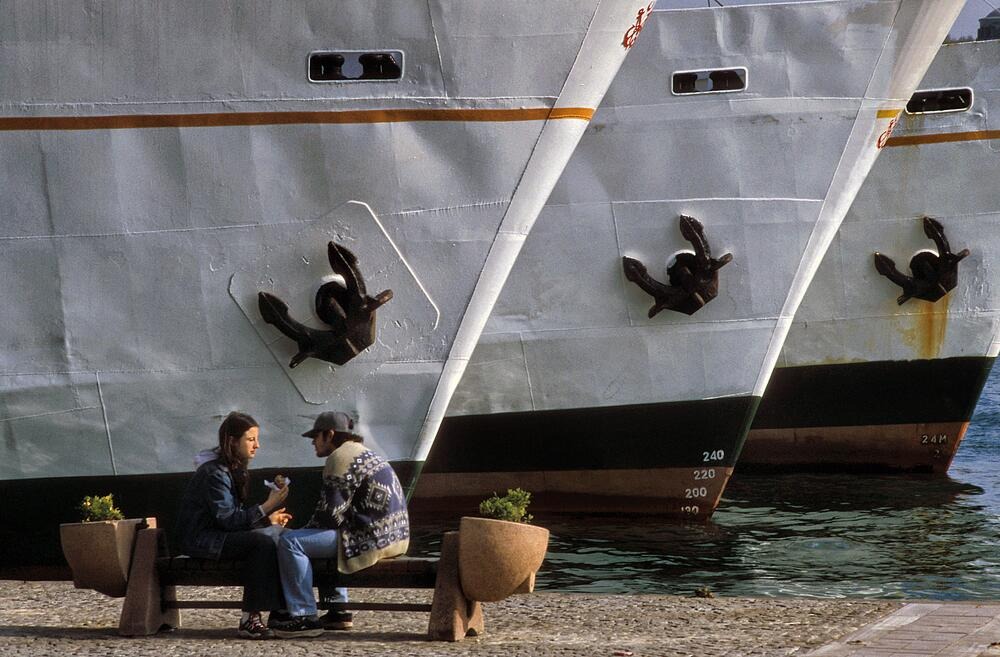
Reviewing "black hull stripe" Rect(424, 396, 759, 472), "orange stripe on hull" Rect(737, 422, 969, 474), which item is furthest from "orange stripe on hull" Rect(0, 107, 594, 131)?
"orange stripe on hull" Rect(737, 422, 969, 474)

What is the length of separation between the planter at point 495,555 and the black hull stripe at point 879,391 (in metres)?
13.6

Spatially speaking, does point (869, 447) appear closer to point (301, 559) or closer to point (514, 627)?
point (514, 627)

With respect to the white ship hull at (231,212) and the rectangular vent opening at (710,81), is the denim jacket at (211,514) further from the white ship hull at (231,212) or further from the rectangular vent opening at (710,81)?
the rectangular vent opening at (710,81)

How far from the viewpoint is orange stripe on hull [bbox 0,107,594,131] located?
1152 cm

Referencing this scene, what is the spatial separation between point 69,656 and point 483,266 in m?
4.77

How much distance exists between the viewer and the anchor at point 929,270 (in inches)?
826

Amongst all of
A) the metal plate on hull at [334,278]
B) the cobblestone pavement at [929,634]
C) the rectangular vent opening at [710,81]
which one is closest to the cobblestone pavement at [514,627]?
the cobblestone pavement at [929,634]

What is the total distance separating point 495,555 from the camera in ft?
28.8

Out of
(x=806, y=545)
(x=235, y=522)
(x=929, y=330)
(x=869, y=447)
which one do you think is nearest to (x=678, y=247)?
(x=806, y=545)

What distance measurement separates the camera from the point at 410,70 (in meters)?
11.8

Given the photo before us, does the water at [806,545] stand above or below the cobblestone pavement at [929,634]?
below

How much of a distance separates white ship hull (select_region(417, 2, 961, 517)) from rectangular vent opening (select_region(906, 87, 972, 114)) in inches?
137

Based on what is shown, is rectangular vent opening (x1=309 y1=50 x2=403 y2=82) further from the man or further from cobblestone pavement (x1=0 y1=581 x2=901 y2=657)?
cobblestone pavement (x1=0 y1=581 x2=901 y2=657)

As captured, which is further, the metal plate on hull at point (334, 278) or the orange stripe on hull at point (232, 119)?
the metal plate on hull at point (334, 278)
